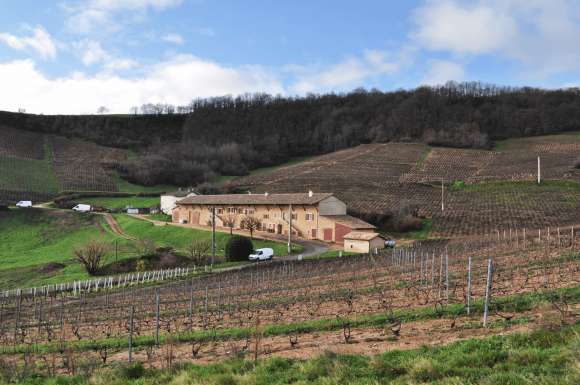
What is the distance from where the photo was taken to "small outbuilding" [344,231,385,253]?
48.9m

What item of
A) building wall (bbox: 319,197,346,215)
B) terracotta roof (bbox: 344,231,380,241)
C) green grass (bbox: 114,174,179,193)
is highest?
green grass (bbox: 114,174,179,193)

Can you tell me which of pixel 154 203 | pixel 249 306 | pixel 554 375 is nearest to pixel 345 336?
pixel 554 375

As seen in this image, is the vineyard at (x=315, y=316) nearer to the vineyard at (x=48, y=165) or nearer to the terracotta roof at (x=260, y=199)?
the terracotta roof at (x=260, y=199)

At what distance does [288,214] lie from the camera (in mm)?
61594

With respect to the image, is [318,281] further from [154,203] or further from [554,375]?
[154,203]

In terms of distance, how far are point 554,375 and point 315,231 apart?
52372 millimetres

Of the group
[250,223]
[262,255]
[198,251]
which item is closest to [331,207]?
[250,223]

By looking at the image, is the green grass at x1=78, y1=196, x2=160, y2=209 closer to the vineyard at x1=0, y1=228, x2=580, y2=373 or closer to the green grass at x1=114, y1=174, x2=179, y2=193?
the green grass at x1=114, y1=174, x2=179, y2=193

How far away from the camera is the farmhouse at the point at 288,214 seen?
5781 centimetres

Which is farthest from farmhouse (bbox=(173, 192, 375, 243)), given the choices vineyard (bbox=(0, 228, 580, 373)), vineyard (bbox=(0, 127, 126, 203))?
vineyard (bbox=(0, 127, 126, 203))

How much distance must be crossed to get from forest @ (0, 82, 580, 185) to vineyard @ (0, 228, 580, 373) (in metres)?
87.2

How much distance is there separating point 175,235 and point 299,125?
313ft

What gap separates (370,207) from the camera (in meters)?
66.3

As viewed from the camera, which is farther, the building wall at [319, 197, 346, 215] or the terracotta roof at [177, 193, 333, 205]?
the terracotta roof at [177, 193, 333, 205]
